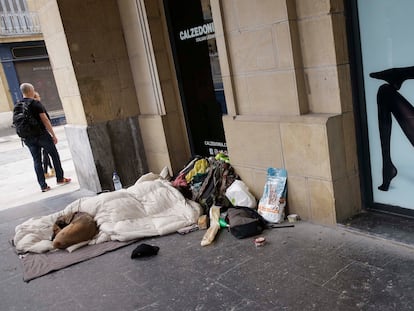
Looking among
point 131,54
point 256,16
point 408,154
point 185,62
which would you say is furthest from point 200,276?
point 131,54

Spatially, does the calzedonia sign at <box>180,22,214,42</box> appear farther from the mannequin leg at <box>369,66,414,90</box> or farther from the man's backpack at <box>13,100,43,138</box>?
the man's backpack at <box>13,100,43,138</box>

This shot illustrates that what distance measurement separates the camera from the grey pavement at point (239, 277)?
2.71 metres

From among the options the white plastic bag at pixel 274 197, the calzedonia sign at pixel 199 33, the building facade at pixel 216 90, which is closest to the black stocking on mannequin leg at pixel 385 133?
the building facade at pixel 216 90

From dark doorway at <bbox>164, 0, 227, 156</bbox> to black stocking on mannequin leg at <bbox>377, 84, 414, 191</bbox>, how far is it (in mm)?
2115

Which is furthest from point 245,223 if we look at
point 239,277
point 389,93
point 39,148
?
point 39,148

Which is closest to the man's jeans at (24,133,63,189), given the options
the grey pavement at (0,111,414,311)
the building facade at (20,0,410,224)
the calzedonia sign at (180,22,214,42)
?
the building facade at (20,0,410,224)

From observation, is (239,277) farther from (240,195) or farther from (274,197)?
(240,195)

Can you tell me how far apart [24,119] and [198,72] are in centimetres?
336

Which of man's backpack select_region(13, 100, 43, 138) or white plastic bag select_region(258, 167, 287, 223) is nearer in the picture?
white plastic bag select_region(258, 167, 287, 223)

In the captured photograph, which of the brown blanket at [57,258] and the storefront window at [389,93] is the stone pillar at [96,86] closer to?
the brown blanket at [57,258]

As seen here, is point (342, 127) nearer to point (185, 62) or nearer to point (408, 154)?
point (408, 154)

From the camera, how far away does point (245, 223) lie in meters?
3.76

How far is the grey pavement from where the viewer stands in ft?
8.87

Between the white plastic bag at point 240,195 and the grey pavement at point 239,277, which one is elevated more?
the white plastic bag at point 240,195
